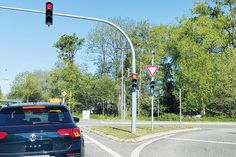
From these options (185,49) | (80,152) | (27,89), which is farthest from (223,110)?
(27,89)

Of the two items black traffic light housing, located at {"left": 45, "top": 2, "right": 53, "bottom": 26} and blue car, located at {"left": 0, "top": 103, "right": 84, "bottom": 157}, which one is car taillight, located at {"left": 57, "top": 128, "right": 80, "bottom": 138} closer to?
blue car, located at {"left": 0, "top": 103, "right": 84, "bottom": 157}

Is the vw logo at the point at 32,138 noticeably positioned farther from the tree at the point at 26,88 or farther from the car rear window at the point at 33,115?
the tree at the point at 26,88

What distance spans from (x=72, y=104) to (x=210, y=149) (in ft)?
181

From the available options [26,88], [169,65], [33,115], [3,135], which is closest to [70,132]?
[33,115]

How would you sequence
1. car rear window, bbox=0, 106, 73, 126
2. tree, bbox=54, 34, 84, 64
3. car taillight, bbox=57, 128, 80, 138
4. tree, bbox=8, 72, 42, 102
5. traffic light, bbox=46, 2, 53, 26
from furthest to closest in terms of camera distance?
1. tree, bbox=8, 72, 42, 102
2. tree, bbox=54, 34, 84, 64
3. traffic light, bbox=46, 2, 53, 26
4. car rear window, bbox=0, 106, 73, 126
5. car taillight, bbox=57, 128, 80, 138

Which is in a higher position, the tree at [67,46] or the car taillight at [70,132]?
the tree at [67,46]

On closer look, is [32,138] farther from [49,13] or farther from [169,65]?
[169,65]

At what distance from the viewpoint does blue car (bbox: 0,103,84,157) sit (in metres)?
6.65

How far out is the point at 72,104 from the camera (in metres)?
67.5

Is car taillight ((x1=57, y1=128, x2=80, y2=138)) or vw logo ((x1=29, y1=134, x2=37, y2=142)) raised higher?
car taillight ((x1=57, y1=128, x2=80, y2=138))

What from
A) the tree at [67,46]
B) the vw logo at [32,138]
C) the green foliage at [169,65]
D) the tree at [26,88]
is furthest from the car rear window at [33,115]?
the tree at [26,88]

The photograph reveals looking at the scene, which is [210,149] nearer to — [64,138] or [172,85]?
[64,138]

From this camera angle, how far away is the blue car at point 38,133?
665 cm

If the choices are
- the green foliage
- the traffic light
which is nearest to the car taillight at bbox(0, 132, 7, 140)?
the traffic light
